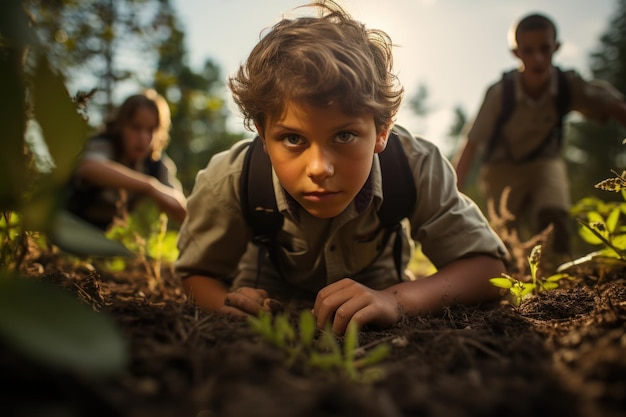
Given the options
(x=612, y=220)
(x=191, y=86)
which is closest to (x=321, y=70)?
(x=612, y=220)

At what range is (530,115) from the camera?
520cm

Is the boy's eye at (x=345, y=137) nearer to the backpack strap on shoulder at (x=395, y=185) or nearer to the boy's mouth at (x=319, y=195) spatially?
the boy's mouth at (x=319, y=195)

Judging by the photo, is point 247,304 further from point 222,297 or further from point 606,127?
point 606,127

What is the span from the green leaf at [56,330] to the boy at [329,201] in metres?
1.13

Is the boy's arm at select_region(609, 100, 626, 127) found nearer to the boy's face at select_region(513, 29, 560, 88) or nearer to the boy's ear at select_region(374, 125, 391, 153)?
the boy's face at select_region(513, 29, 560, 88)

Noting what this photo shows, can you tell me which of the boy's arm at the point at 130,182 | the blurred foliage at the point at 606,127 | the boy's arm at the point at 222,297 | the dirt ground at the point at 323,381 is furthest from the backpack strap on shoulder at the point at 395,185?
the blurred foliage at the point at 606,127

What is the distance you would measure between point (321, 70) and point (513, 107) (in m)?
3.96

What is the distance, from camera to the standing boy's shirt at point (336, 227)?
2.43m

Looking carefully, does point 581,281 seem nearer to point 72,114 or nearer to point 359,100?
point 359,100

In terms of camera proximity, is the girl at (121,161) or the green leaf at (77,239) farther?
the girl at (121,161)

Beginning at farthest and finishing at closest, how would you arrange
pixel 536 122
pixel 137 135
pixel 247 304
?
pixel 137 135 → pixel 536 122 → pixel 247 304

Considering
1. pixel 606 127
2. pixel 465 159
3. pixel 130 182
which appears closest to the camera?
pixel 130 182

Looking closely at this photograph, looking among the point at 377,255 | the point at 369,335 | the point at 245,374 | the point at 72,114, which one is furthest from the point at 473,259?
the point at 72,114

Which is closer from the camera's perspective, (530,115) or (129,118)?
(530,115)
